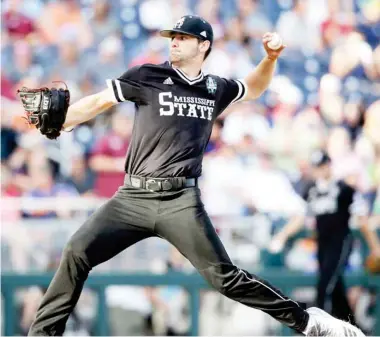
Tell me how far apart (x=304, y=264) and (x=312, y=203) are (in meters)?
0.80

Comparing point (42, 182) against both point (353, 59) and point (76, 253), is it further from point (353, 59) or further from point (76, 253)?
point (76, 253)

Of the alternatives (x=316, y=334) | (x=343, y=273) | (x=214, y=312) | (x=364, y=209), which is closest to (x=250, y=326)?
(x=214, y=312)

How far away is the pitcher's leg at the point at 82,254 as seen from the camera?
5.76 m

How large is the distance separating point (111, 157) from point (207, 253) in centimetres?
516

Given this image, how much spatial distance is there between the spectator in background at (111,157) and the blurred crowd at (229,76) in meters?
0.01

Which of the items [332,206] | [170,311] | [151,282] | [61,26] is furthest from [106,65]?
[332,206]

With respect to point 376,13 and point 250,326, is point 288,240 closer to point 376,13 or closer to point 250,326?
point 250,326

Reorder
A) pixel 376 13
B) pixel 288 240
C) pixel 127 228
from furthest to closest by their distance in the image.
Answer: pixel 376 13
pixel 288 240
pixel 127 228

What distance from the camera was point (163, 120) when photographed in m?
5.81

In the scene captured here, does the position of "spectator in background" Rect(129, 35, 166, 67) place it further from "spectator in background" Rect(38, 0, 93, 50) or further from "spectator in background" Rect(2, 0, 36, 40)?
→ "spectator in background" Rect(2, 0, 36, 40)

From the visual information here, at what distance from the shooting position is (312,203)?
9.99 m

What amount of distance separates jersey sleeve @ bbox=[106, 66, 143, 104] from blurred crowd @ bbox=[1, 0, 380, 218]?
4448mm

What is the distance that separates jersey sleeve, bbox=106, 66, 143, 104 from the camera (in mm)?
5766

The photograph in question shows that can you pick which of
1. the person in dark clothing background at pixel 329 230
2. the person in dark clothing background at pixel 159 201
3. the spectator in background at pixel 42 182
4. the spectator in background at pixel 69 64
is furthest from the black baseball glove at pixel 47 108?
the spectator in background at pixel 69 64
